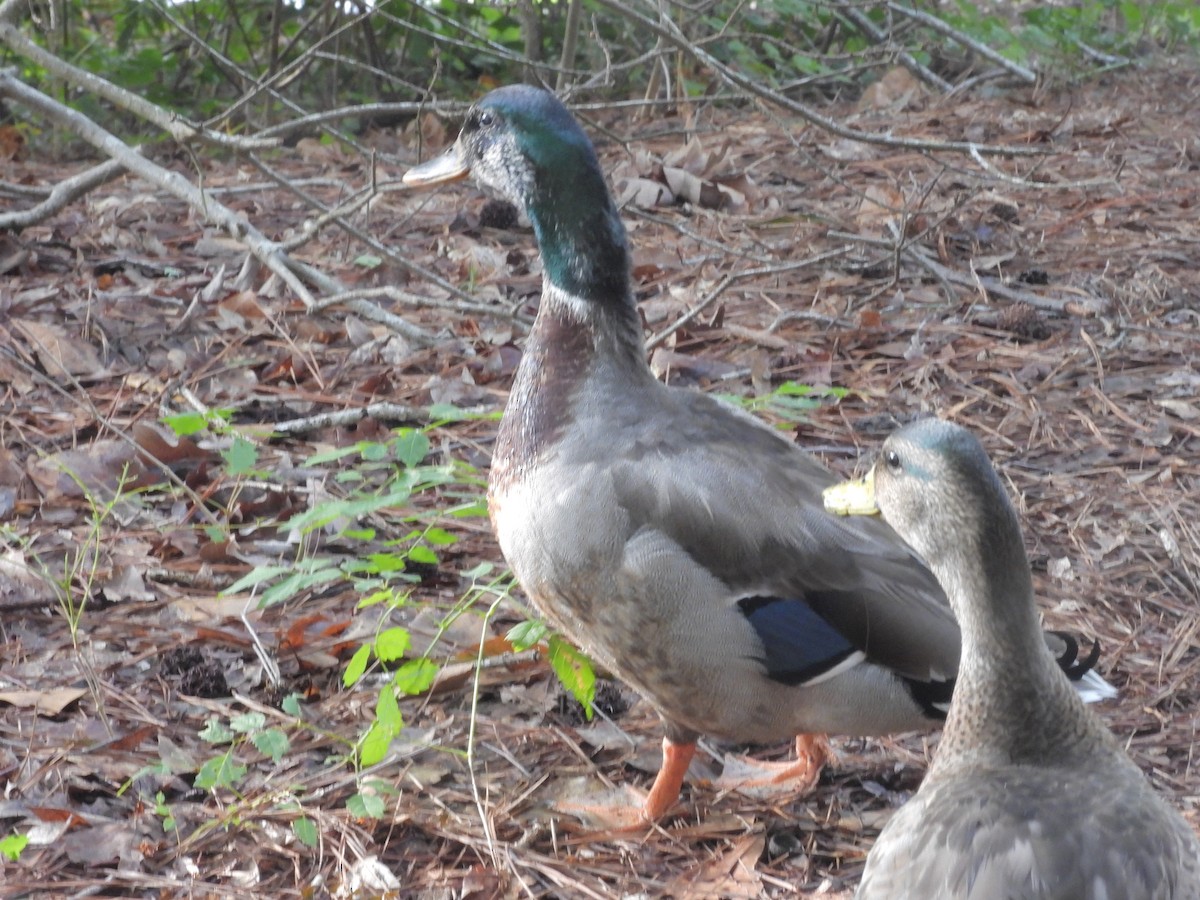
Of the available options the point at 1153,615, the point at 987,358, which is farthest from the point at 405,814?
the point at 987,358

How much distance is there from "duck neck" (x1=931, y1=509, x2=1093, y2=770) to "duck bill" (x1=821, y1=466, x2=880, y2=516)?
1.02ft

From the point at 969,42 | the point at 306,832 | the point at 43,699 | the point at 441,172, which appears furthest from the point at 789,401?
the point at 969,42

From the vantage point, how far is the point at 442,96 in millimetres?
8648

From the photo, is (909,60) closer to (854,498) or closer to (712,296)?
(712,296)

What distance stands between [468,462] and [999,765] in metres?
2.34

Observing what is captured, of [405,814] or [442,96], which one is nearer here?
[405,814]

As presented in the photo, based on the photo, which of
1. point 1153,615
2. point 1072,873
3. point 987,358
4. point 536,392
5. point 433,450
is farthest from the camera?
point 987,358

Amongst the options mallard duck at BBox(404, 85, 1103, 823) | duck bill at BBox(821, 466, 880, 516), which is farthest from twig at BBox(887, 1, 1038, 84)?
duck bill at BBox(821, 466, 880, 516)

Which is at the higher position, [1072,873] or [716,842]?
[1072,873]

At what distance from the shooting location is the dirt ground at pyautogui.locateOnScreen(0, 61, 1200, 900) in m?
3.06

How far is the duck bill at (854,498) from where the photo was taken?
287 cm

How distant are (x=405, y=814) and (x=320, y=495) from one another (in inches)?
53.5

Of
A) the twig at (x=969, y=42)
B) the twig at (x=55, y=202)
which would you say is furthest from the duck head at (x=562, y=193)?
the twig at (x=969, y=42)

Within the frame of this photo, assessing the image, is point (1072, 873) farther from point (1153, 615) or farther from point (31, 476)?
point (31, 476)
